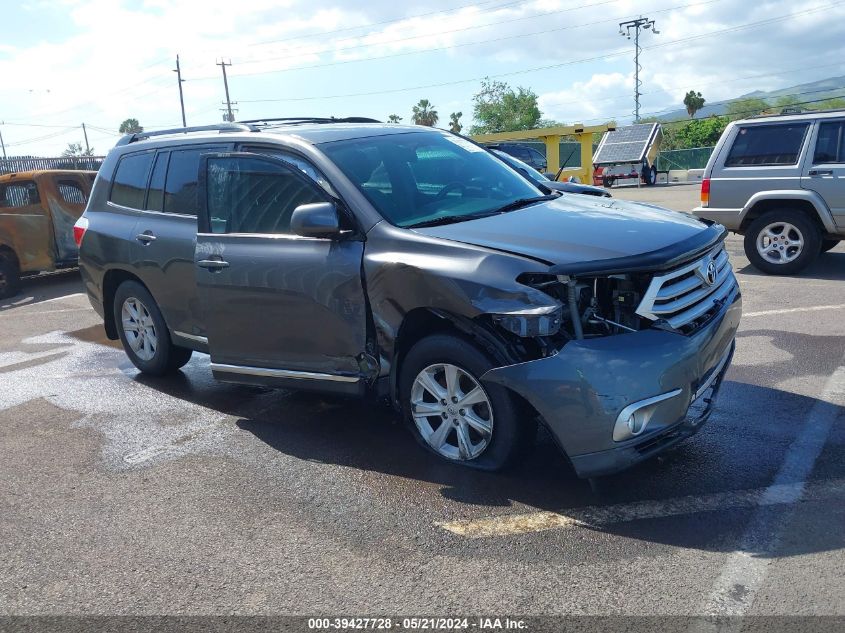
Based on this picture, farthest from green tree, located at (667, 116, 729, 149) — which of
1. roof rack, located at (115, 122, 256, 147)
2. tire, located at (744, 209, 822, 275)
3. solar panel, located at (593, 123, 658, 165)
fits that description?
roof rack, located at (115, 122, 256, 147)

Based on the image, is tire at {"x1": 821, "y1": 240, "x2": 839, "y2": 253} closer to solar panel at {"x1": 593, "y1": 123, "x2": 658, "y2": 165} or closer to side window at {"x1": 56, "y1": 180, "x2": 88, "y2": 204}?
side window at {"x1": 56, "y1": 180, "x2": 88, "y2": 204}

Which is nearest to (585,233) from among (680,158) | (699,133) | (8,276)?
(8,276)

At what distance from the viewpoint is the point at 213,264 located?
513 cm

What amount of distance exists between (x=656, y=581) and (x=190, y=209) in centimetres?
409

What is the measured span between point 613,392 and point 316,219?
6.24 ft

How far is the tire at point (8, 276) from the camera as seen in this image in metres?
11.9

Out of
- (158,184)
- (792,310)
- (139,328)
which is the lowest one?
(792,310)

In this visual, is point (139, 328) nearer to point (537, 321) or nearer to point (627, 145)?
point (537, 321)

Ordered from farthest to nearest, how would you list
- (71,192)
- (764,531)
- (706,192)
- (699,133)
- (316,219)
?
1. (699,133)
2. (71,192)
3. (706,192)
4. (316,219)
5. (764,531)

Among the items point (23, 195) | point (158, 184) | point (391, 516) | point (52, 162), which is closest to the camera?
point (391, 516)

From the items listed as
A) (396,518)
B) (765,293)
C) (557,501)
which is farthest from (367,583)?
(765,293)

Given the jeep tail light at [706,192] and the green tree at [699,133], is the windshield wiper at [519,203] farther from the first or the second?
the green tree at [699,133]

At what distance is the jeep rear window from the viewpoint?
9438mm

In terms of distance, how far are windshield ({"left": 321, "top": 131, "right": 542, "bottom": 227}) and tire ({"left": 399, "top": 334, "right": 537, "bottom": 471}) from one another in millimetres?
809
